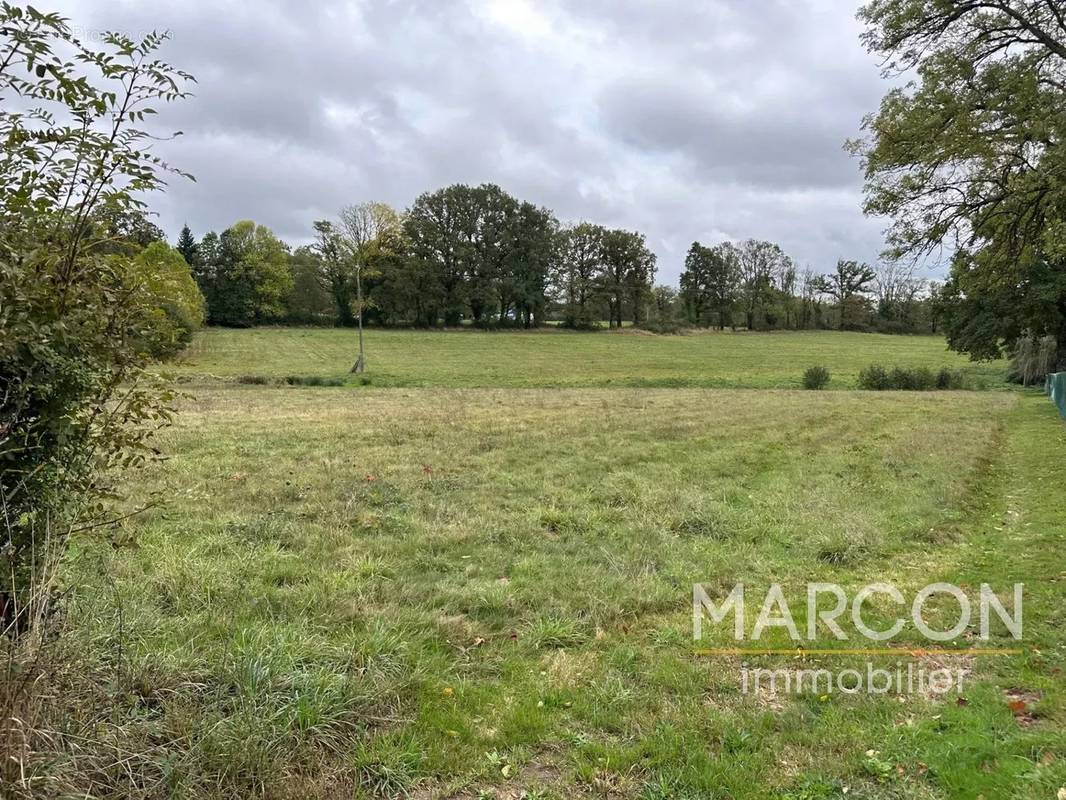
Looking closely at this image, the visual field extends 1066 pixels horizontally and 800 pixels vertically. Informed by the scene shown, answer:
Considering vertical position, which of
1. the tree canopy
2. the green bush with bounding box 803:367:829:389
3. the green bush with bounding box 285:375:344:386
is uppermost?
the tree canopy

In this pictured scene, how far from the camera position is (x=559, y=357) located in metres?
48.7

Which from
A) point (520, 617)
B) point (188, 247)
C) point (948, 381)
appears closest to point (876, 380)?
point (948, 381)

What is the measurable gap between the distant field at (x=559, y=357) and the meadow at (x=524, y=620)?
833 inches

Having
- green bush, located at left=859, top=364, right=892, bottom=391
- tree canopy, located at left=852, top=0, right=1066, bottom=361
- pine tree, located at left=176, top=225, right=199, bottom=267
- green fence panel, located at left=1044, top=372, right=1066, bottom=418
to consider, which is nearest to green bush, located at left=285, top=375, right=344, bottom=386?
tree canopy, located at left=852, top=0, right=1066, bottom=361

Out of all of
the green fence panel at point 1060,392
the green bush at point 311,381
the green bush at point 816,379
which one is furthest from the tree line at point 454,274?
the green fence panel at point 1060,392

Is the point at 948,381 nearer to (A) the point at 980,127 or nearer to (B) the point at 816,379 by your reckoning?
(B) the point at 816,379

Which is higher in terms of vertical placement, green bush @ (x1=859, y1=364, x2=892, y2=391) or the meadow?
green bush @ (x1=859, y1=364, x2=892, y2=391)

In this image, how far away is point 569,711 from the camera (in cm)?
357

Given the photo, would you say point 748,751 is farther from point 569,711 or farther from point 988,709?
point 988,709

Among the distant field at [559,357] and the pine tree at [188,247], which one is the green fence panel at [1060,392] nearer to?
the distant field at [559,357]

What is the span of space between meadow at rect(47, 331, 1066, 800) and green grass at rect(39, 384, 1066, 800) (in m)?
0.02

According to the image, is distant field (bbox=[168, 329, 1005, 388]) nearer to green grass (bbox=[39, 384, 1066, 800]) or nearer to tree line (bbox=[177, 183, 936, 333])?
tree line (bbox=[177, 183, 936, 333])

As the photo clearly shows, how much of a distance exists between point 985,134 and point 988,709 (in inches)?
403

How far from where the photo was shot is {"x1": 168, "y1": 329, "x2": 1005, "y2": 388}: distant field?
34.8 meters
